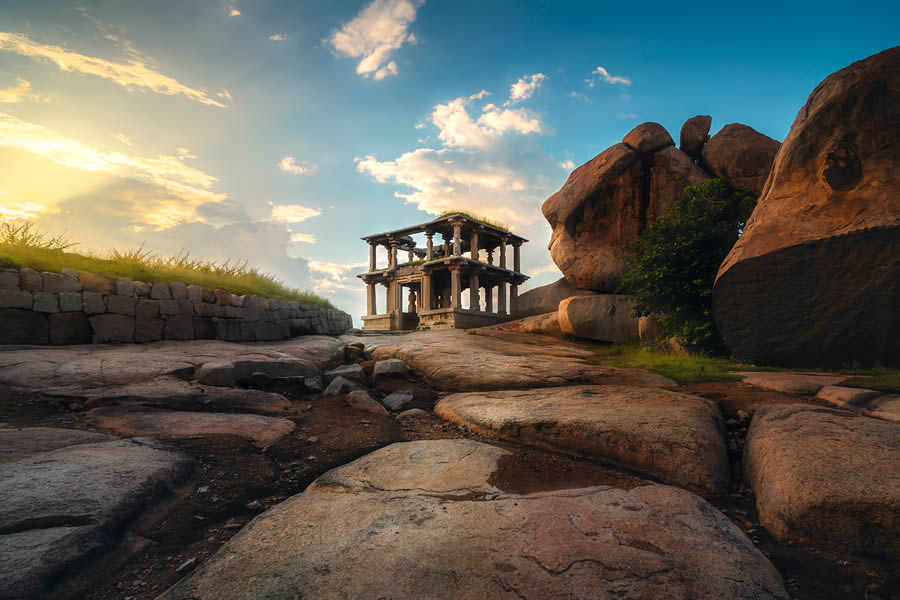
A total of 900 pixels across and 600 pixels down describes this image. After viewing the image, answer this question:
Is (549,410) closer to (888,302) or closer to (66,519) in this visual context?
(66,519)

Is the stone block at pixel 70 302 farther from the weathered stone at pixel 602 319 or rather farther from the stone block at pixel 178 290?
the weathered stone at pixel 602 319

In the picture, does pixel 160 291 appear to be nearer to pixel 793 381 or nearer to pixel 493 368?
pixel 493 368

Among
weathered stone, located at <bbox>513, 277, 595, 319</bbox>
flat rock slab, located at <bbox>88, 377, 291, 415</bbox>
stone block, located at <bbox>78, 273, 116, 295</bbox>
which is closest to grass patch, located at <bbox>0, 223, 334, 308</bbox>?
stone block, located at <bbox>78, 273, 116, 295</bbox>

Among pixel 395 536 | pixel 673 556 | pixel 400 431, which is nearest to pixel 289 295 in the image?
pixel 400 431

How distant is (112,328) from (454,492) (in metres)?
7.67

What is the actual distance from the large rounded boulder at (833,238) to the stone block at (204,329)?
31.7ft

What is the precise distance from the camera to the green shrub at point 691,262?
26.4 ft

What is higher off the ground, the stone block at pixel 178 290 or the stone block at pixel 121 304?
the stone block at pixel 178 290

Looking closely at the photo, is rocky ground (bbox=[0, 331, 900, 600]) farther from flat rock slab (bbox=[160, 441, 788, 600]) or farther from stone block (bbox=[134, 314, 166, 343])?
stone block (bbox=[134, 314, 166, 343])

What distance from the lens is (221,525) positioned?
273 cm

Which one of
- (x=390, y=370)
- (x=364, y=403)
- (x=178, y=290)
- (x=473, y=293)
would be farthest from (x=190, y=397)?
(x=473, y=293)

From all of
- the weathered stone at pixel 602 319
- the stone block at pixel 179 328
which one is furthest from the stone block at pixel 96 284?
the weathered stone at pixel 602 319

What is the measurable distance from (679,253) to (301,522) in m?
8.29

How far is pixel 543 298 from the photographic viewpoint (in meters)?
16.5
